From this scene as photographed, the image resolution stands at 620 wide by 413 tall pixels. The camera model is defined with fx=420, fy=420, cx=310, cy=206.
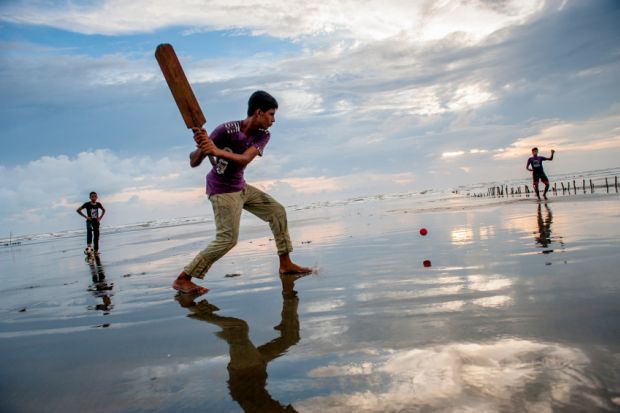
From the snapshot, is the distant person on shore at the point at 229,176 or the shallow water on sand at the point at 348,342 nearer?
the shallow water on sand at the point at 348,342

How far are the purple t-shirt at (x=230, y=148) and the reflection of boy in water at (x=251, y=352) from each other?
1.52m

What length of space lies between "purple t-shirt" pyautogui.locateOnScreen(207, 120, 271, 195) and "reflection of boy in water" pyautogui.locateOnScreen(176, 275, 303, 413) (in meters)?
1.52

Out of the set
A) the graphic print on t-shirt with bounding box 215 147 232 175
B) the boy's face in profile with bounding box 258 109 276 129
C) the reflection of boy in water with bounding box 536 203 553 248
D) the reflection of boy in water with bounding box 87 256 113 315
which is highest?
the boy's face in profile with bounding box 258 109 276 129

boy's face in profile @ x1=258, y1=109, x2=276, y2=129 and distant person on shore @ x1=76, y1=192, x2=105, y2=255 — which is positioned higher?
boy's face in profile @ x1=258, y1=109, x2=276, y2=129

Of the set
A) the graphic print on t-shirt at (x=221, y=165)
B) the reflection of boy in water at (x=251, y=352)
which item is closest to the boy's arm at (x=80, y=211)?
the graphic print on t-shirt at (x=221, y=165)

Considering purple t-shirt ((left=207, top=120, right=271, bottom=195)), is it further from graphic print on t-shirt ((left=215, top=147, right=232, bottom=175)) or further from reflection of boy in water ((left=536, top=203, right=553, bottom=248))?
reflection of boy in water ((left=536, top=203, right=553, bottom=248))

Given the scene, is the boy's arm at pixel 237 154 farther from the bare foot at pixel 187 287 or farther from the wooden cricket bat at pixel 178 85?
the bare foot at pixel 187 287

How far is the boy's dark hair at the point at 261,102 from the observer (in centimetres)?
473

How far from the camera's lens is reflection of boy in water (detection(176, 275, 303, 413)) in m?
1.80

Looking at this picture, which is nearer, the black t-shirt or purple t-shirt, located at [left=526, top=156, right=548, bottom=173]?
the black t-shirt

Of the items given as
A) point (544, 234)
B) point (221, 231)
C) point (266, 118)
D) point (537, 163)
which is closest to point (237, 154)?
point (266, 118)

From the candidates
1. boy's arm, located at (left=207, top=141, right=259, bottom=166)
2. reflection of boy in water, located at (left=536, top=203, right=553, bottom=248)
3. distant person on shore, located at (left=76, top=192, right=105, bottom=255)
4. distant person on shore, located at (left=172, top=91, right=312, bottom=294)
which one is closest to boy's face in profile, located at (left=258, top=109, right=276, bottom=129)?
distant person on shore, located at (left=172, top=91, right=312, bottom=294)

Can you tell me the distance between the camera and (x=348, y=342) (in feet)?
7.89

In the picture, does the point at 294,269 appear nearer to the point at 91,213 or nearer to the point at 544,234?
the point at 544,234
